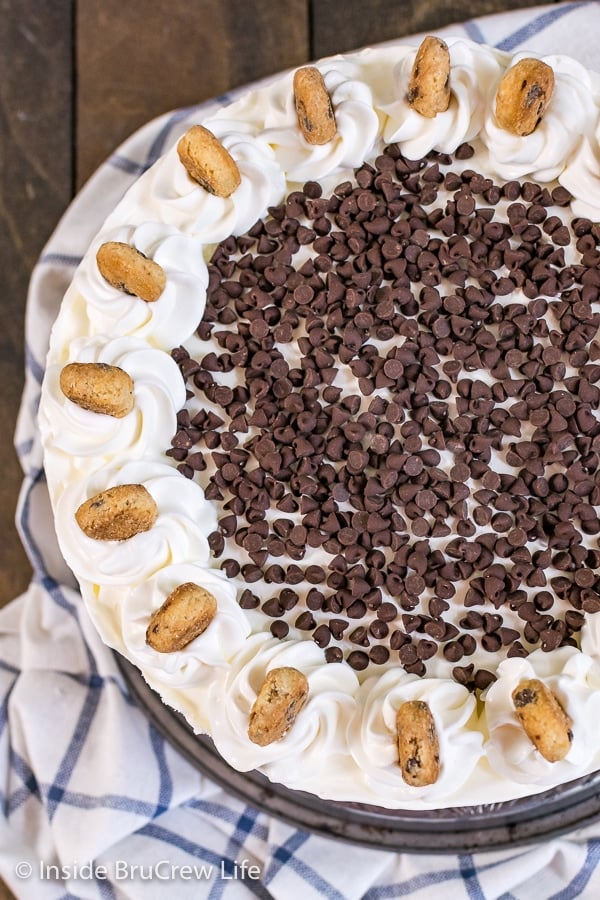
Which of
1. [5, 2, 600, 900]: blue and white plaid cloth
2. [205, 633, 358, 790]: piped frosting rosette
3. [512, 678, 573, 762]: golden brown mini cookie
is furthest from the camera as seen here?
[5, 2, 600, 900]: blue and white plaid cloth

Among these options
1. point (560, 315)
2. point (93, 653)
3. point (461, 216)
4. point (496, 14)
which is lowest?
point (93, 653)

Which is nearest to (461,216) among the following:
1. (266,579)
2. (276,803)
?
(266,579)

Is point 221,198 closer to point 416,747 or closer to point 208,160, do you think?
point 208,160

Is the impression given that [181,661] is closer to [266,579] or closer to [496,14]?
[266,579]

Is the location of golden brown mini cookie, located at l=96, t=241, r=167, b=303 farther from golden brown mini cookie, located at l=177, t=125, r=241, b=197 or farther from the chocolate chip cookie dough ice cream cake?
golden brown mini cookie, located at l=177, t=125, r=241, b=197

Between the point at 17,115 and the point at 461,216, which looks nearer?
the point at 461,216

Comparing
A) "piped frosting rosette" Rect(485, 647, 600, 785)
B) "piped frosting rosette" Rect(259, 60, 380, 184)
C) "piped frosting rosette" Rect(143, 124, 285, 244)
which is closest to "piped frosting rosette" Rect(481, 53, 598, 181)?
"piped frosting rosette" Rect(259, 60, 380, 184)
